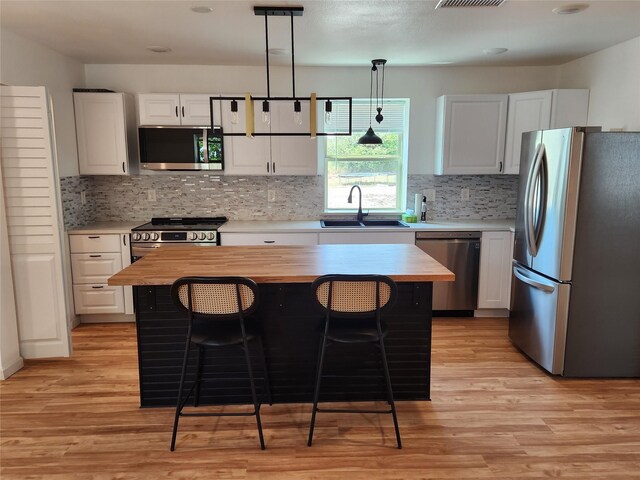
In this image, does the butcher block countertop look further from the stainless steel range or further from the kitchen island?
the stainless steel range

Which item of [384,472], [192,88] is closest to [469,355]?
[384,472]

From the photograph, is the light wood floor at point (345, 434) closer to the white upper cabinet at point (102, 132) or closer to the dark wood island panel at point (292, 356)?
the dark wood island panel at point (292, 356)

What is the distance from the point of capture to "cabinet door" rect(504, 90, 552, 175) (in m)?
4.36

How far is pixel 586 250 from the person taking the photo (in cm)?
313

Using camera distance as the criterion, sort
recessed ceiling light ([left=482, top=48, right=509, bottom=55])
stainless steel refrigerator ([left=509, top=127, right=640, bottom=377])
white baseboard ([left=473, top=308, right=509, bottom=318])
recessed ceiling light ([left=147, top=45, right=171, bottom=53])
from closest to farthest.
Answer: stainless steel refrigerator ([left=509, top=127, right=640, bottom=377]) < recessed ceiling light ([left=147, top=45, right=171, bottom=53]) < recessed ceiling light ([left=482, top=48, right=509, bottom=55]) < white baseboard ([left=473, top=308, right=509, bottom=318])

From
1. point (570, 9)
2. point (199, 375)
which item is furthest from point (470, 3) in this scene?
point (199, 375)

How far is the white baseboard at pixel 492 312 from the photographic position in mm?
4631

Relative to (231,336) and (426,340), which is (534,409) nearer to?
(426,340)

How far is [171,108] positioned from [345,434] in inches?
132

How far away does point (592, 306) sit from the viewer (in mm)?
3201

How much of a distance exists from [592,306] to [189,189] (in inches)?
150

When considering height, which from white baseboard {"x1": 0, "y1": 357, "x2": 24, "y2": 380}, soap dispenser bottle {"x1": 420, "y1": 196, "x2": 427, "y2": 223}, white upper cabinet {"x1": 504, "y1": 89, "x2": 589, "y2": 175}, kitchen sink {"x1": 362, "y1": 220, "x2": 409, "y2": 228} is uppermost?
white upper cabinet {"x1": 504, "y1": 89, "x2": 589, "y2": 175}

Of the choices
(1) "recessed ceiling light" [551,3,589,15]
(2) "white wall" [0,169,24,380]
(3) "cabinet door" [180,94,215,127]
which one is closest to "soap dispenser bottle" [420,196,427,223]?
(1) "recessed ceiling light" [551,3,589,15]

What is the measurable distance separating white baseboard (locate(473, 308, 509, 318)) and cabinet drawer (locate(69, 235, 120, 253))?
11.6ft
